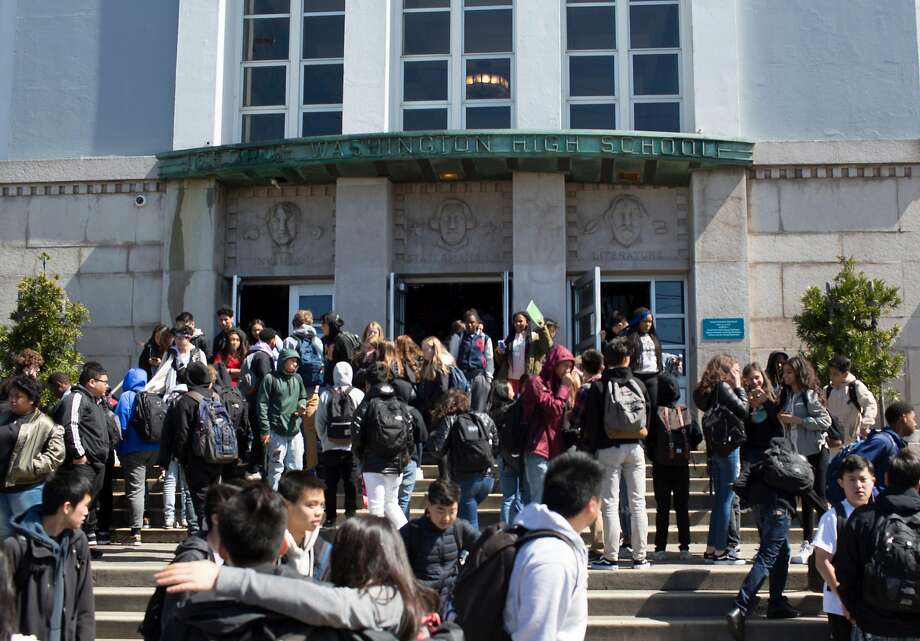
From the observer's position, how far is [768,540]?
8.39m

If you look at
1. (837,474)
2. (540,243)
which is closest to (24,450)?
(837,474)

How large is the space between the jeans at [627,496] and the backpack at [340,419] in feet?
8.57

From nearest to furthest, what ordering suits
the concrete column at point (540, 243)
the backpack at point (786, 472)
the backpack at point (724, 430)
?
the backpack at point (786, 472) < the backpack at point (724, 430) < the concrete column at point (540, 243)

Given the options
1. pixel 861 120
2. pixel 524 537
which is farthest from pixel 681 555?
pixel 861 120

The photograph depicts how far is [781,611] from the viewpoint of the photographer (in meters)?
8.52

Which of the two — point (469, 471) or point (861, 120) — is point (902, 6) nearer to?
point (861, 120)

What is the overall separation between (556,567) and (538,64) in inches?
551

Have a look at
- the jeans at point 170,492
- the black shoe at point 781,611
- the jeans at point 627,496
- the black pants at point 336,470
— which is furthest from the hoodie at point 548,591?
the jeans at point 170,492

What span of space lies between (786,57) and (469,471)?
10508 mm

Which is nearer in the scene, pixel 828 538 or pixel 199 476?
pixel 828 538

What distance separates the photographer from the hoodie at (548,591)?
440cm

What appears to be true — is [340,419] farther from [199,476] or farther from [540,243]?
[540,243]

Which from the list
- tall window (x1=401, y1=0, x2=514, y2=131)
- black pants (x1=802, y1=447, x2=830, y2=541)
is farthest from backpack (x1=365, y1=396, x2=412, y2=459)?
tall window (x1=401, y1=0, x2=514, y2=131)

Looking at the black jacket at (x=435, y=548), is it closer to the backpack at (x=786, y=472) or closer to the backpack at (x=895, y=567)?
the backpack at (x=895, y=567)
